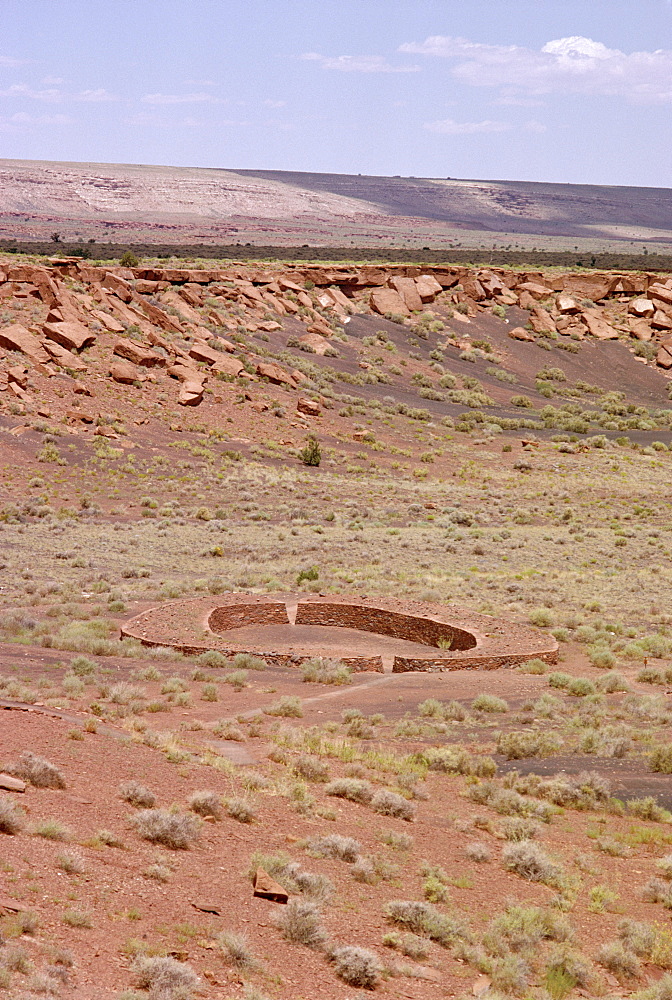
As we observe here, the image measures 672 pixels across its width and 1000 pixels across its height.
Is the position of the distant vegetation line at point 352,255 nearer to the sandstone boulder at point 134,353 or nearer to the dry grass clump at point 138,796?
the sandstone boulder at point 134,353

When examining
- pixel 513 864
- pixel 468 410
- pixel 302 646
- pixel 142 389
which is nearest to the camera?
pixel 513 864

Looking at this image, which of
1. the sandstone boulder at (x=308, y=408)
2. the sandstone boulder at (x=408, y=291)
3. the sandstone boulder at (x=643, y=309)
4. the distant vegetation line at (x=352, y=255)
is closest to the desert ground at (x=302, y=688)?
the sandstone boulder at (x=308, y=408)

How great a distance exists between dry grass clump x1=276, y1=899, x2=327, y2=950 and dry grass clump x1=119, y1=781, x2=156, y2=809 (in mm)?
2339

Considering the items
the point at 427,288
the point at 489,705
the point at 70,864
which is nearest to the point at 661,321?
the point at 427,288

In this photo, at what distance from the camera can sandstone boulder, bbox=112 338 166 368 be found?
4756cm

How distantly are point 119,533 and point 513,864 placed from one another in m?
22.3

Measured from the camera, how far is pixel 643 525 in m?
37.2

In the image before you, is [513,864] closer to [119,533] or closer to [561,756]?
[561,756]

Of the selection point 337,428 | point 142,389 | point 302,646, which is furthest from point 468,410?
point 302,646

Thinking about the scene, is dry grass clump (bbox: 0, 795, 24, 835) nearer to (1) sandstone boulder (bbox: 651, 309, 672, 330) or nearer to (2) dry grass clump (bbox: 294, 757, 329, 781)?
(2) dry grass clump (bbox: 294, 757, 329, 781)

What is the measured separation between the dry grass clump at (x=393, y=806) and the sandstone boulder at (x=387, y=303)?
55.9m

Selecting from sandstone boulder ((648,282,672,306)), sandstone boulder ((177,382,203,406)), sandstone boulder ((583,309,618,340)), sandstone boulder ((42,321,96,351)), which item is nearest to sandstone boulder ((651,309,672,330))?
sandstone boulder ((648,282,672,306))

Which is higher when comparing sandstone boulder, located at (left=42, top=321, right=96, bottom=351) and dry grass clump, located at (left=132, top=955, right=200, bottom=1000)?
sandstone boulder, located at (left=42, top=321, right=96, bottom=351)

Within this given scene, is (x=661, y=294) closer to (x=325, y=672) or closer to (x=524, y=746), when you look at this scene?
(x=325, y=672)
